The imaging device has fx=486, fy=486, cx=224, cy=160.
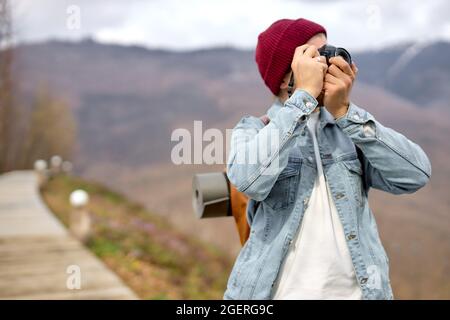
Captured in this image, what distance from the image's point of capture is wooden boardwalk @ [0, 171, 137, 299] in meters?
4.19

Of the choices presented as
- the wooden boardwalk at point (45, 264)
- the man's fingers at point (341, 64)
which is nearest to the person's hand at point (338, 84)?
the man's fingers at point (341, 64)

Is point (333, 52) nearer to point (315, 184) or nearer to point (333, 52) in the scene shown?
point (333, 52)

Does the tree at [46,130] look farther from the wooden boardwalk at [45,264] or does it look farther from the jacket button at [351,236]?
the jacket button at [351,236]

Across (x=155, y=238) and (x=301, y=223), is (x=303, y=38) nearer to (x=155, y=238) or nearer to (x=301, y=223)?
(x=301, y=223)

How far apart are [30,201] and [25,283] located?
6497 millimetres

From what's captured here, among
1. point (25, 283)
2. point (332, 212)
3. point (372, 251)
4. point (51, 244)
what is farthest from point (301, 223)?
point (51, 244)

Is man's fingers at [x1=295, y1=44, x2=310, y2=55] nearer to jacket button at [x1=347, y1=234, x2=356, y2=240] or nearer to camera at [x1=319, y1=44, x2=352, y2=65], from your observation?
camera at [x1=319, y1=44, x2=352, y2=65]

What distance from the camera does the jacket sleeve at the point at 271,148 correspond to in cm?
137

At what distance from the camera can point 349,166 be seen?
151cm

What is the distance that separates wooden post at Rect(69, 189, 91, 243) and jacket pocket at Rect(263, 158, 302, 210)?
17.7 ft

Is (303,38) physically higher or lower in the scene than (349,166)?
higher

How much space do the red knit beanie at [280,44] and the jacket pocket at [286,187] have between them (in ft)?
0.95
